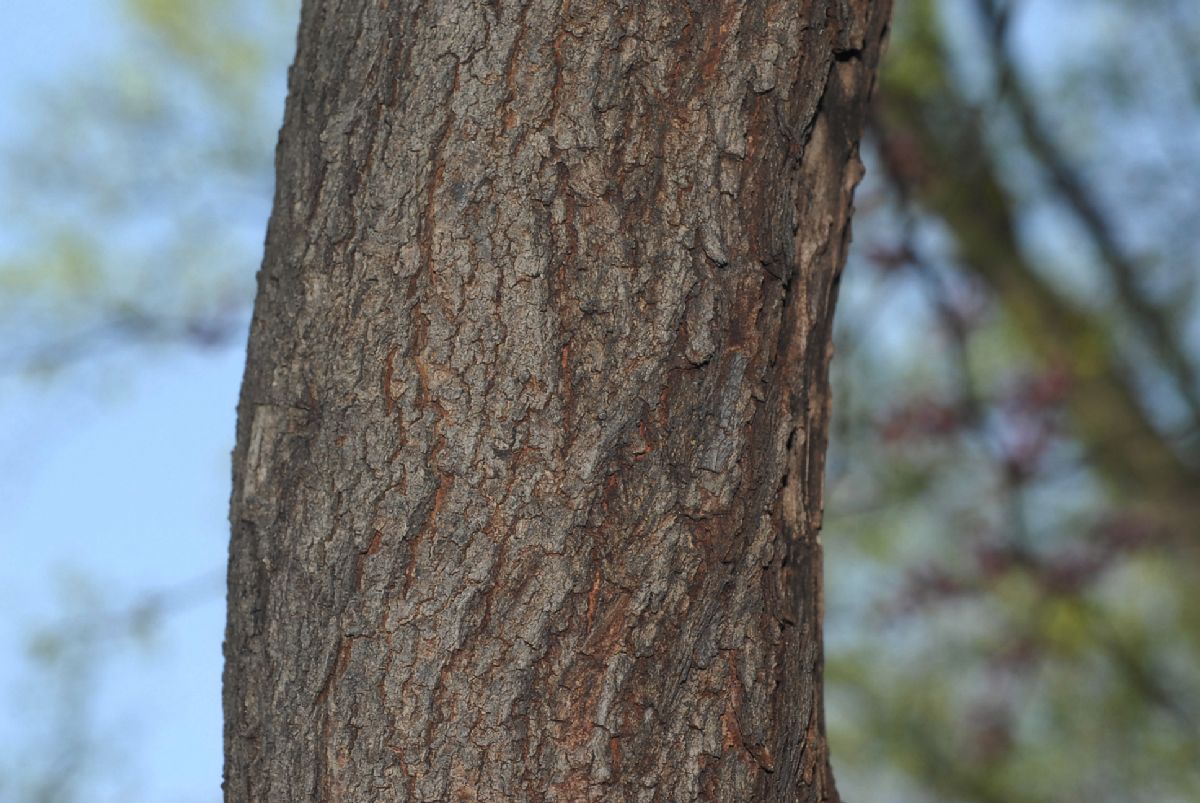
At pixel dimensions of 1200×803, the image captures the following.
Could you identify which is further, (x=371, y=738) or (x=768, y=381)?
(x=768, y=381)

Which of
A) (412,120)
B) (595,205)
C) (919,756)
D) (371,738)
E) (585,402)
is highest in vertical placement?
(919,756)

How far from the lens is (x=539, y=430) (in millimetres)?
1364

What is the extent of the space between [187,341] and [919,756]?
22.5 ft

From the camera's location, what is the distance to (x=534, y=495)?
1.35 m

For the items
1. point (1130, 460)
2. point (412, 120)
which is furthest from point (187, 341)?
point (1130, 460)

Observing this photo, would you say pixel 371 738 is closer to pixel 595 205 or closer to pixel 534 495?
pixel 534 495

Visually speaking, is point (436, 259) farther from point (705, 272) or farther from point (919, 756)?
point (919, 756)

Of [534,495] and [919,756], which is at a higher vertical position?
[919,756]

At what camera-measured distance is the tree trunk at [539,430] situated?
1.34 meters

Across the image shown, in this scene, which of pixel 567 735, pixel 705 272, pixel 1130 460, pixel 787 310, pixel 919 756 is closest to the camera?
pixel 567 735

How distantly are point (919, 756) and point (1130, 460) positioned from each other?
12.6ft

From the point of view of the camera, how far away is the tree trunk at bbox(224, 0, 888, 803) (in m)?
1.34

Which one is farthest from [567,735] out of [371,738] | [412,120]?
[412,120]

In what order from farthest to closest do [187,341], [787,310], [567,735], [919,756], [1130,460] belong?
[919,756] < [1130,460] < [187,341] < [787,310] < [567,735]
